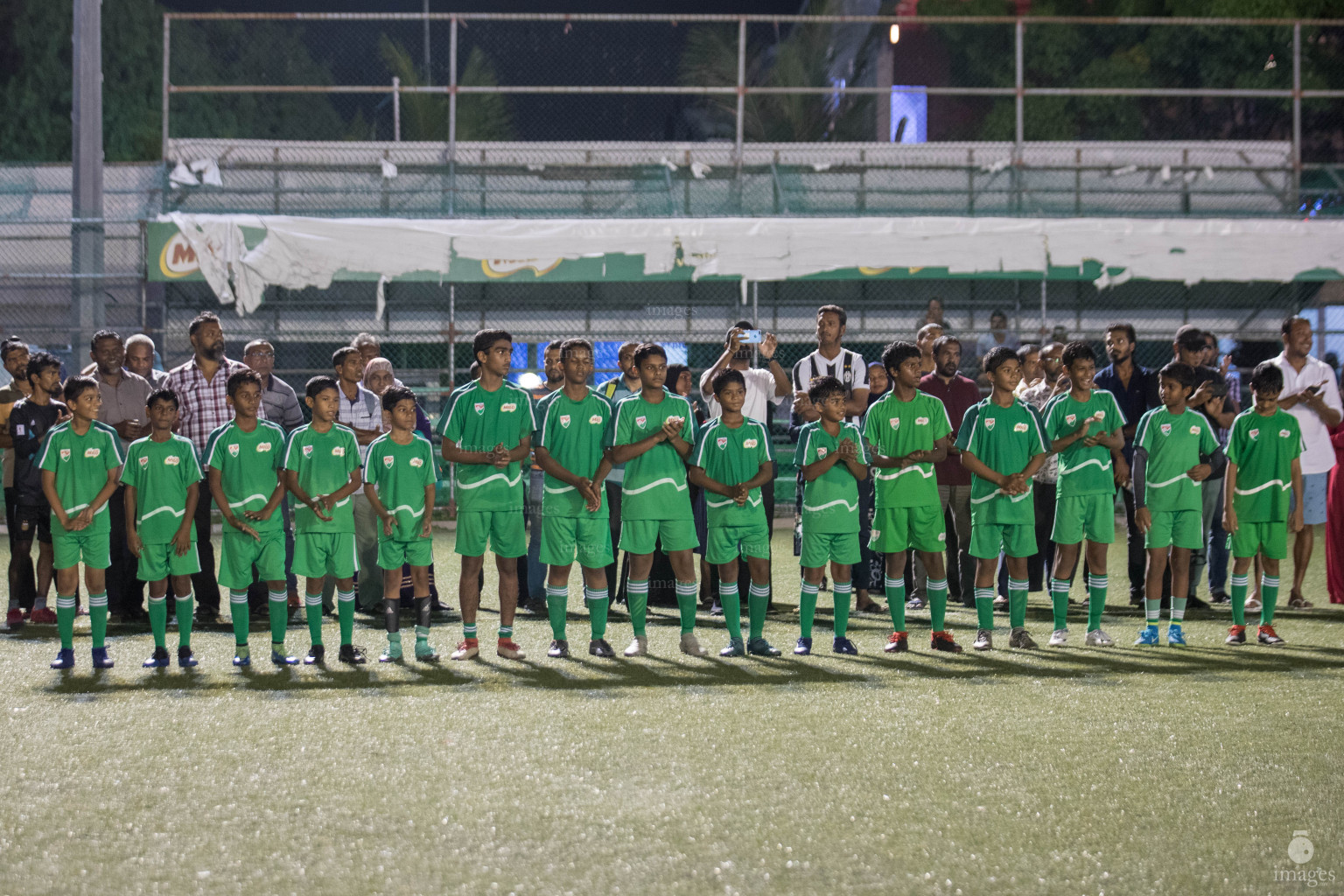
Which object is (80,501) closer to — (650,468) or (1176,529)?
(650,468)

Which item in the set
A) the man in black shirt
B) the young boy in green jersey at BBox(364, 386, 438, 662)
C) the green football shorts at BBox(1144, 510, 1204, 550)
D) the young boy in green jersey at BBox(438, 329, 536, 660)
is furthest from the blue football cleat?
the man in black shirt

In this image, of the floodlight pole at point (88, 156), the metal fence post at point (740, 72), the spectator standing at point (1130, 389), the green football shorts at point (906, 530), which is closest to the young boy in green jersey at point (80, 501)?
the green football shorts at point (906, 530)

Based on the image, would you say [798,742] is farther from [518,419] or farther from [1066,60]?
[1066,60]

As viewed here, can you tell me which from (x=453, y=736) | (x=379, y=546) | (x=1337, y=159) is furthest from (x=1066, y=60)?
(x=453, y=736)

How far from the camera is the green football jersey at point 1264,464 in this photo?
270 inches

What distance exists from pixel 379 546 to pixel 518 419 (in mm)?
971

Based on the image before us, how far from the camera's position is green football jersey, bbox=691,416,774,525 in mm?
6434

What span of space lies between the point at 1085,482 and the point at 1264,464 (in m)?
1.06

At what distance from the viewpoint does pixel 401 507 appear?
6.36 meters

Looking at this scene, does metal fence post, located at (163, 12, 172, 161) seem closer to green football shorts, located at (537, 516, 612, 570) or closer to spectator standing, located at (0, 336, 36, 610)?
spectator standing, located at (0, 336, 36, 610)

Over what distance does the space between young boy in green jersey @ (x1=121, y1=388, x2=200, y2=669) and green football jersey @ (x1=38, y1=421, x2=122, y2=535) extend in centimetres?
12

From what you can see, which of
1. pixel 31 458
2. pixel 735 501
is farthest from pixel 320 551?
pixel 31 458

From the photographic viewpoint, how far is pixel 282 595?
20.3 feet

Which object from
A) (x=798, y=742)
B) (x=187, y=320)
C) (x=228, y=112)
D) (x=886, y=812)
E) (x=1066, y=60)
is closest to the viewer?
(x=886, y=812)
